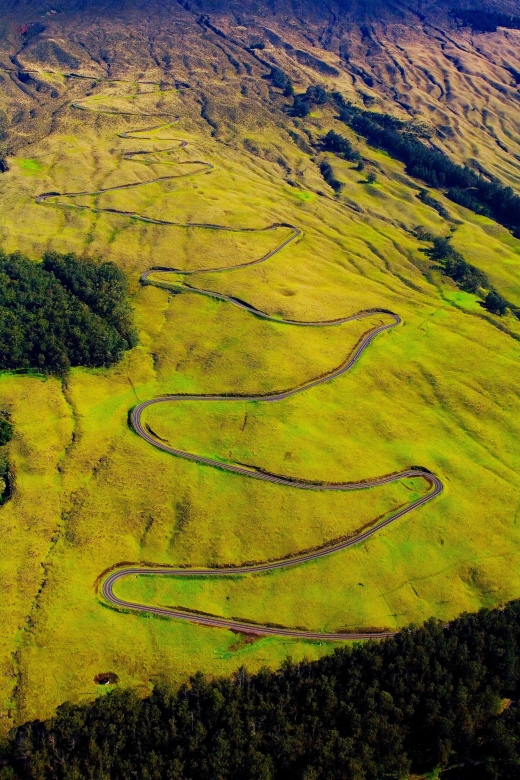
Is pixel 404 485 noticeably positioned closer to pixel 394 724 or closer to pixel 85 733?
pixel 394 724

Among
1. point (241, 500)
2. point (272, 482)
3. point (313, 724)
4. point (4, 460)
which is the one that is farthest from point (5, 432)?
point (313, 724)

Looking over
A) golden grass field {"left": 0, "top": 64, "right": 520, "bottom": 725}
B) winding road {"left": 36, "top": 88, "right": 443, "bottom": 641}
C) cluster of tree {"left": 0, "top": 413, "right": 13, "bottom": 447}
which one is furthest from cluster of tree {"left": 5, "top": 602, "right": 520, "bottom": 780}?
cluster of tree {"left": 0, "top": 413, "right": 13, "bottom": 447}

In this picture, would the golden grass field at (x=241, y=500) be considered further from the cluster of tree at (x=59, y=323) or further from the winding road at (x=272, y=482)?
the cluster of tree at (x=59, y=323)

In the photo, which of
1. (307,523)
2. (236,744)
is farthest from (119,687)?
(307,523)

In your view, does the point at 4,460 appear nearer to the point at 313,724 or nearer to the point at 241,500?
the point at 241,500

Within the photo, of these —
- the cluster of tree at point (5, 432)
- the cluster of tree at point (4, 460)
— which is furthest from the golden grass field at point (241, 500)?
the cluster of tree at point (4, 460)

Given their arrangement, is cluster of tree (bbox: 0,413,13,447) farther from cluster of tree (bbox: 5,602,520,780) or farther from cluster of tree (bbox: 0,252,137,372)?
cluster of tree (bbox: 5,602,520,780)

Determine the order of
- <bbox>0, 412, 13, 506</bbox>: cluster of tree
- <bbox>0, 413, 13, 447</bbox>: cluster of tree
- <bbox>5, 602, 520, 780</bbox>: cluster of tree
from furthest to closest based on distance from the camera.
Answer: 1. <bbox>0, 413, 13, 447</bbox>: cluster of tree
2. <bbox>0, 412, 13, 506</bbox>: cluster of tree
3. <bbox>5, 602, 520, 780</bbox>: cluster of tree
